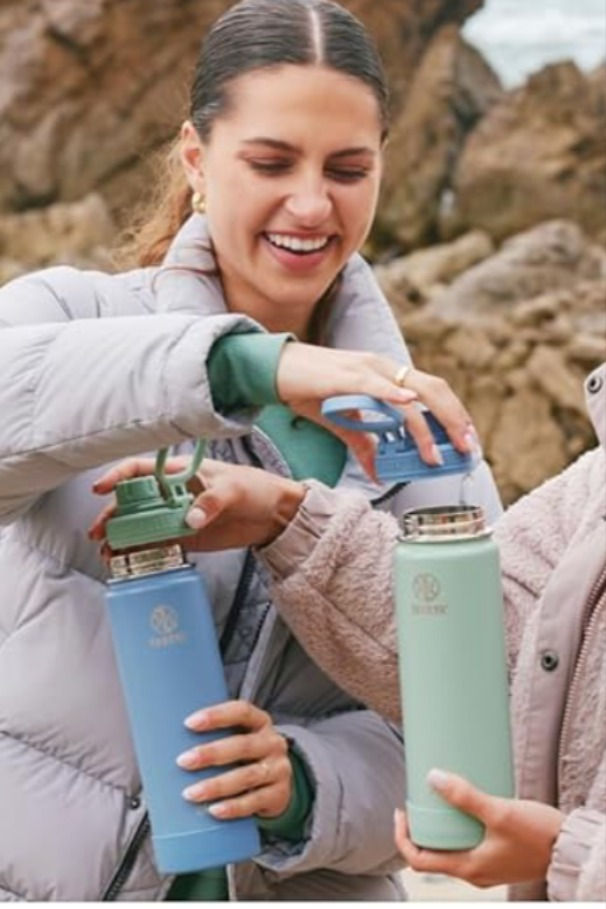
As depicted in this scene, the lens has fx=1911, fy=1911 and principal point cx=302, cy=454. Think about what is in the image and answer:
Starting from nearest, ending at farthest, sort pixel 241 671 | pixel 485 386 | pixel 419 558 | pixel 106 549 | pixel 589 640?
pixel 419 558 < pixel 589 640 < pixel 106 549 < pixel 241 671 < pixel 485 386

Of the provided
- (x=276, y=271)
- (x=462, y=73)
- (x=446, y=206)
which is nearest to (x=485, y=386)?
(x=446, y=206)

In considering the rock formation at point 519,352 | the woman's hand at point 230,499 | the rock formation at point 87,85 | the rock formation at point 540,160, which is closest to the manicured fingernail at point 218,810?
the woman's hand at point 230,499

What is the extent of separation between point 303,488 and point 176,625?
0.83ft

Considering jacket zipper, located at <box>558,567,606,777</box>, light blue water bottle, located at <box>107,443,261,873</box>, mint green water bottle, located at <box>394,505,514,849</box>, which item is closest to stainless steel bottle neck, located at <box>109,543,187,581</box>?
light blue water bottle, located at <box>107,443,261,873</box>

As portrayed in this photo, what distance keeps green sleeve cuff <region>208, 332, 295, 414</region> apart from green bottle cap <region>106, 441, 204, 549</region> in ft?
0.36

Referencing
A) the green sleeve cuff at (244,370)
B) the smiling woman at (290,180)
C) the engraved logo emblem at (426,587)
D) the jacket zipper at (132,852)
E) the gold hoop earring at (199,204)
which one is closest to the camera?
the engraved logo emblem at (426,587)

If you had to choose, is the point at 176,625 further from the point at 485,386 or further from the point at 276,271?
the point at 485,386

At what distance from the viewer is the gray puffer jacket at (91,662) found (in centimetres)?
172

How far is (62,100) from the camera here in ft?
45.6

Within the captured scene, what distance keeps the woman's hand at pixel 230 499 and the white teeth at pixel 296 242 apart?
26cm

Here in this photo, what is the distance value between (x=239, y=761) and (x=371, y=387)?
0.39 meters

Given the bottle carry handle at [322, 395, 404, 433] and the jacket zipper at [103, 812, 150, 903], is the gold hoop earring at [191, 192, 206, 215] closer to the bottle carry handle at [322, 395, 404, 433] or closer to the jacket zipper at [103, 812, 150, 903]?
the bottle carry handle at [322, 395, 404, 433]

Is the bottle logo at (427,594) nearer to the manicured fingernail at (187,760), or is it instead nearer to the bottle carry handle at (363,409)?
the bottle carry handle at (363,409)

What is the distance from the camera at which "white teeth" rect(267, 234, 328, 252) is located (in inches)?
78.5
